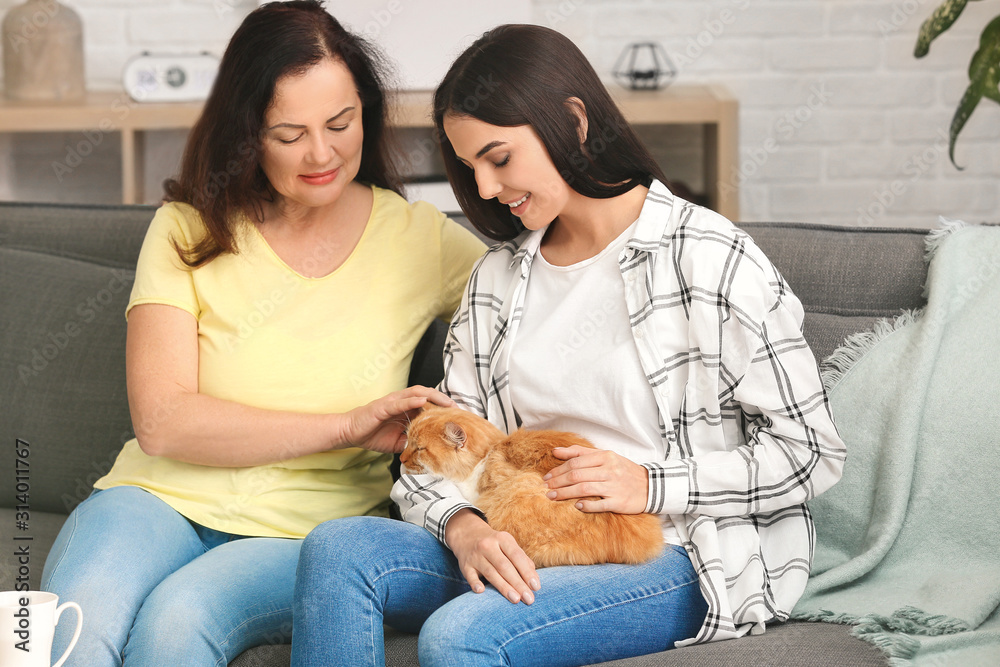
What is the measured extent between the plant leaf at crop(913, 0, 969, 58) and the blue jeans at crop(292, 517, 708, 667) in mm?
1296

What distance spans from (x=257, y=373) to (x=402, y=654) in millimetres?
527

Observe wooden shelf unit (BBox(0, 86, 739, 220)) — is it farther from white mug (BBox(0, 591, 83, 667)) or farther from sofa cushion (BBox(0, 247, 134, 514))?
white mug (BBox(0, 591, 83, 667))

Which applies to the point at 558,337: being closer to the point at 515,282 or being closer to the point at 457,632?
the point at 515,282

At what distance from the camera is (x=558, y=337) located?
1402 mm

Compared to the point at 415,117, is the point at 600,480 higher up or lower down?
lower down

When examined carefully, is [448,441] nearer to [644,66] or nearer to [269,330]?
[269,330]

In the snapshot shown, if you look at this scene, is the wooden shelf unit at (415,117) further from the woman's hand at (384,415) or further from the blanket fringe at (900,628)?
the blanket fringe at (900,628)

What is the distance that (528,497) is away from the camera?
1248 mm

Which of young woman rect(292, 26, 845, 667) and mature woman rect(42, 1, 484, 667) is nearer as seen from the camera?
young woman rect(292, 26, 845, 667)

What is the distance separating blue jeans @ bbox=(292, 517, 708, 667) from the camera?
114 centimetres

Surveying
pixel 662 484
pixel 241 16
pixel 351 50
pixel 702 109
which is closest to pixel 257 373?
pixel 351 50

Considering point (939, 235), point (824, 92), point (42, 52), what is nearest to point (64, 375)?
point (42, 52)

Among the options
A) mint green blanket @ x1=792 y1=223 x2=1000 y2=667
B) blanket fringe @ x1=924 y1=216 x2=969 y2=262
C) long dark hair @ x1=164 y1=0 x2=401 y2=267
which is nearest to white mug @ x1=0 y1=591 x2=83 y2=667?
long dark hair @ x1=164 y1=0 x2=401 y2=267

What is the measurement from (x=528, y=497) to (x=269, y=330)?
56 cm
